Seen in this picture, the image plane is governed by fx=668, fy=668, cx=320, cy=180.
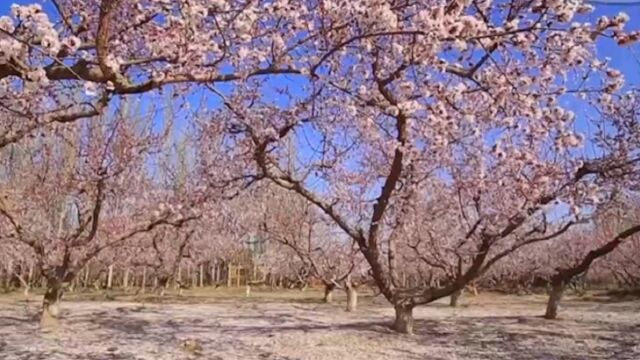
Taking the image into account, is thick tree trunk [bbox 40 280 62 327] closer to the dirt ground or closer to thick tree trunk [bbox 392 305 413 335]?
the dirt ground

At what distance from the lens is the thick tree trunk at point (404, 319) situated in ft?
33.5

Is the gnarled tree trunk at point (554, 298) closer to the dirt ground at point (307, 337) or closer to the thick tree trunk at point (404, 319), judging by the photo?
the dirt ground at point (307, 337)

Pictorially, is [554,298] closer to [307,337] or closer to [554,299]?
[554,299]

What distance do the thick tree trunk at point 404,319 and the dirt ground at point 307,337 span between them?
22 centimetres

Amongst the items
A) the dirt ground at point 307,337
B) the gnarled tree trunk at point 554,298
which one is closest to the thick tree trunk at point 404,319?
the dirt ground at point 307,337

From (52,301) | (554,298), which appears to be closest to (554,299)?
(554,298)

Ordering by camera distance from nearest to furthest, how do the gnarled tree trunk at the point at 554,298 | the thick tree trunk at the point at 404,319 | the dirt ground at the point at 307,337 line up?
1. the dirt ground at the point at 307,337
2. the thick tree trunk at the point at 404,319
3. the gnarled tree trunk at the point at 554,298

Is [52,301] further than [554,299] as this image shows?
No

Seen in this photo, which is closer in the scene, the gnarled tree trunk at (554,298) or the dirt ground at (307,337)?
the dirt ground at (307,337)

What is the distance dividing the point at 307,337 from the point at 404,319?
1.55 meters

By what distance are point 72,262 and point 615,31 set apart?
10477 mm

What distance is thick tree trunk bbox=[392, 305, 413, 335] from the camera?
10.2 meters

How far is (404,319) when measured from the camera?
10.3 metres

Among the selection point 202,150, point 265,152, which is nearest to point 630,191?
point 265,152
